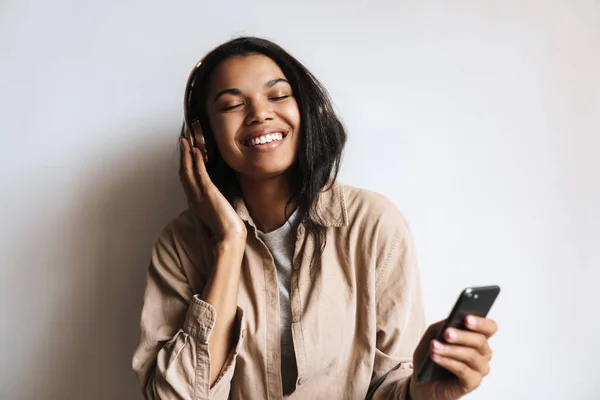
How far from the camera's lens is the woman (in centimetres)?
101

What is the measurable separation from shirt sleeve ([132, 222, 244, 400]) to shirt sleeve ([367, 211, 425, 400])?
0.95ft

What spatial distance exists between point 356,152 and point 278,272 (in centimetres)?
36

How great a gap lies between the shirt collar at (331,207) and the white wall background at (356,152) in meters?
0.18

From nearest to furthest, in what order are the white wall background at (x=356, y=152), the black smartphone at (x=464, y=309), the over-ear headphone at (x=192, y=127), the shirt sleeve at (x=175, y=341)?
1. the black smartphone at (x=464, y=309)
2. the shirt sleeve at (x=175, y=341)
3. the over-ear headphone at (x=192, y=127)
4. the white wall background at (x=356, y=152)

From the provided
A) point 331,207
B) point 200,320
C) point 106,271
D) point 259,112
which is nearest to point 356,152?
point 331,207

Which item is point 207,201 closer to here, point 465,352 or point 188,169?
point 188,169

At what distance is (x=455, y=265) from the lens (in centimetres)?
127

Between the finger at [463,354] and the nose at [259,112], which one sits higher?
the nose at [259,112]

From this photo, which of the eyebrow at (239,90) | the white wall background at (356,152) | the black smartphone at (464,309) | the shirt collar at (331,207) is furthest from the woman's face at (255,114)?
the black smartphone at (464,309)

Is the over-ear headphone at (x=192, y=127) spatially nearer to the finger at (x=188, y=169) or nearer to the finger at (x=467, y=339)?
the finger at (x=188, y=169)

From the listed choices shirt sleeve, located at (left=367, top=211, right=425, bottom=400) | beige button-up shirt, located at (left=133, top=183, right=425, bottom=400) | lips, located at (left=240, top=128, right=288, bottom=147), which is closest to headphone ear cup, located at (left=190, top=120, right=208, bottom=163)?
lips, located at (left=240, top=128, right=288, bottom=147)

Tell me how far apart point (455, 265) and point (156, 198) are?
748 millimetres

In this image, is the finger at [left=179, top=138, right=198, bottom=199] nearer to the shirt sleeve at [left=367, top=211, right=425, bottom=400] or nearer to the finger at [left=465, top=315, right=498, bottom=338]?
the shirt sleeve at [left=367, top=211, right=425, bottom=400]

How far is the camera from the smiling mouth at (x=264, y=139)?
39.9 inches
